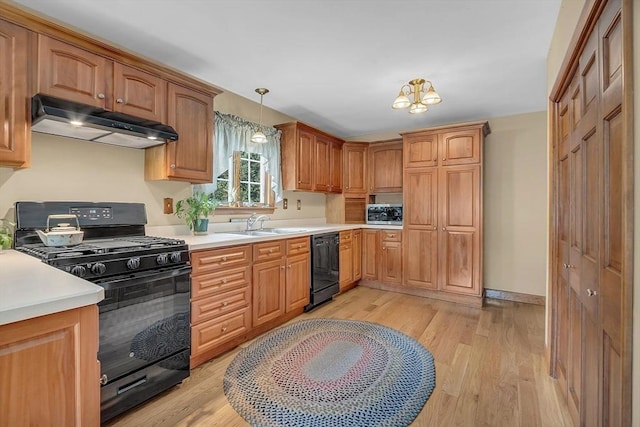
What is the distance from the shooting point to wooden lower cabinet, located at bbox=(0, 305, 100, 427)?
2.88ft

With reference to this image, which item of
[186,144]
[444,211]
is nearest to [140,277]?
[186,144]

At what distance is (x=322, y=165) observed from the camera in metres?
4.33

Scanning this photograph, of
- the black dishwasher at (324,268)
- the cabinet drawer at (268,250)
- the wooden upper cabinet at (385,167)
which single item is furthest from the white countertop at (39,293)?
the wooden upper cabinet at (385,167)

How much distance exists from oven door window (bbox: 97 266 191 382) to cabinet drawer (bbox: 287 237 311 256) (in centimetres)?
120

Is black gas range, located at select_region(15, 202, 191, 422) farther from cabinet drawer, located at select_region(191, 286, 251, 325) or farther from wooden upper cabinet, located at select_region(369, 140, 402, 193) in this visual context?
wooden upper cabinet, located at select_region(369, 140, 402, 193)

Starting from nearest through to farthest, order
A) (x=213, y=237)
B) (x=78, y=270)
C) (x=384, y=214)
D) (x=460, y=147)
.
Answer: (x=78, y=270) < (x=213, y=237) < (x=460, y=147) < (x=384, y=214)

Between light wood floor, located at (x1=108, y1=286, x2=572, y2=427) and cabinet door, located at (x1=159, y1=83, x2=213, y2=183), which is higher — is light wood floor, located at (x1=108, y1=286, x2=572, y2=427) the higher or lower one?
the lower one

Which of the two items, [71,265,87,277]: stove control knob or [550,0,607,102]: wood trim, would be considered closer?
[550,0,607,102]: wood trim

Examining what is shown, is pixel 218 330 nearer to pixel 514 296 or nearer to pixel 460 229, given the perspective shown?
pixel 460 229

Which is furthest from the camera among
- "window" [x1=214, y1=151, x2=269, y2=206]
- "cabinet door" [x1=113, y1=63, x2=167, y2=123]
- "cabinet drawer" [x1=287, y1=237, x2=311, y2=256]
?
"window" [x1=214, y1=151, x2=269, y2=206]

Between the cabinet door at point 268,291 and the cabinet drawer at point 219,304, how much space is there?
125 mm

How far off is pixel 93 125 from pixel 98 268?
0.89 metres

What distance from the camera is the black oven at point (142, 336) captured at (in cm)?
166

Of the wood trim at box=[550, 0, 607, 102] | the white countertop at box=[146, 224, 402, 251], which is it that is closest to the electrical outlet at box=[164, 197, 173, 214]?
the white countertop at box=[146, 224, 402, 251]
